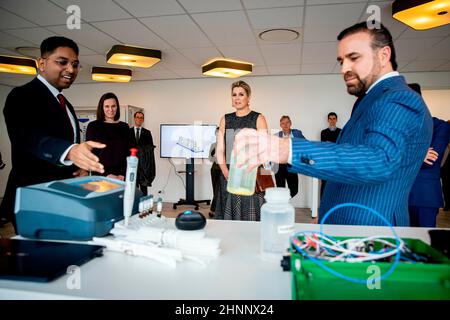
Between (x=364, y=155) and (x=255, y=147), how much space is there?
32 cm

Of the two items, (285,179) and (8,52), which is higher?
(8,52)

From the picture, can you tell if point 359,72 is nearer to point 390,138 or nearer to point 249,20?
point 390,138

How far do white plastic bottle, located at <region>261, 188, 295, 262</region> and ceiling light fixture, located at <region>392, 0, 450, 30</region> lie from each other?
2.63 m

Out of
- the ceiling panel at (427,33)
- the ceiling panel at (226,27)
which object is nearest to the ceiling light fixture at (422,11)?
the ceiling panel at (427,33)

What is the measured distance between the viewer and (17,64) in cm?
475

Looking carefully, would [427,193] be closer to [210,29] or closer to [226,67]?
[210,29]

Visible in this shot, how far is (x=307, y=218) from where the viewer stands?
486 centimetres

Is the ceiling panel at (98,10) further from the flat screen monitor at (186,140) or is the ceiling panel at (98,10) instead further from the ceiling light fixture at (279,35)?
the flat screen monitor at (186,140)

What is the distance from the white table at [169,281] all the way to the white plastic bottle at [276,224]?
0.04 m

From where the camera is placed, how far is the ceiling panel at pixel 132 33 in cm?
332

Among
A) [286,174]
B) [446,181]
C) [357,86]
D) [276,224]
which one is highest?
[357,86]

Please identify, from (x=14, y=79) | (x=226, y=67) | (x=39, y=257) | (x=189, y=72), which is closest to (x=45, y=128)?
(x=39, y=257)

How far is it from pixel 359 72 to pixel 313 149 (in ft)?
1.57

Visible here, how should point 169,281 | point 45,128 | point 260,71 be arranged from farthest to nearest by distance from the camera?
point 260,71 < point 45,128 < point 169,281
